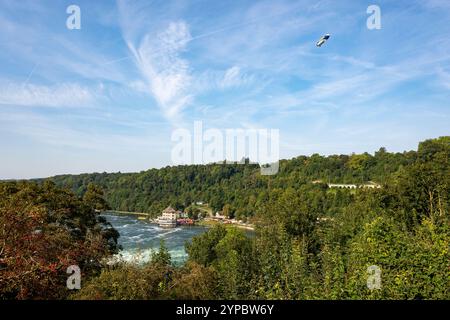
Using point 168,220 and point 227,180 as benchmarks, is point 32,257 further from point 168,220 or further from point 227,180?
point 227,180

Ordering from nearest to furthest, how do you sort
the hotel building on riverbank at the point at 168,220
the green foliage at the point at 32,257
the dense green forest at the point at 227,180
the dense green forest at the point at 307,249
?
the dense green forest at the point at 307,249 → the green foliage at the point at 32,257 → the hotel building on riverbank at the point at 168,220 → the dense green forest at the point at 227,180

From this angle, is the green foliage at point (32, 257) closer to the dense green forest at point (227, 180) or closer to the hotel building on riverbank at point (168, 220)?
the hotel building on riverbank at point (168, 220)

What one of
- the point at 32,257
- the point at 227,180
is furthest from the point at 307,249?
the point at 227,180

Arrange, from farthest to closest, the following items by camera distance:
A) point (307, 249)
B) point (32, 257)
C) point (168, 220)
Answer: point (168, 220), point (307, 249), point (32, 257)

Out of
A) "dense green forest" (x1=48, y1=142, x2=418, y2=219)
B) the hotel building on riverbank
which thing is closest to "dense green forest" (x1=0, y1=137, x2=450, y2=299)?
"dense green forest" (x1=48, y1=142, x2=418, y2=219)

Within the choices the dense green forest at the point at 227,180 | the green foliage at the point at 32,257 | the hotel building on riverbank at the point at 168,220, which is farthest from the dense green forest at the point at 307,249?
the hotel building on riverbank at the point at 168,220

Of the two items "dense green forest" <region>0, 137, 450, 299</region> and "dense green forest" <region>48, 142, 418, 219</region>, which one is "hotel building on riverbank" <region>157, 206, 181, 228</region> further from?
"dense green forest" <region>0, 137, 450, 299</region>

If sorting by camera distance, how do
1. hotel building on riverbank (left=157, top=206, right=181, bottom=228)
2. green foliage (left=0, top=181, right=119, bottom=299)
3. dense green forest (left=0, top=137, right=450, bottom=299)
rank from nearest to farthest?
dense green forest (left=0, top=137, right=450, bottom=299) < green foliage (left=0, top=181, right=119, bottom=299) < hotel building on riverbank (left=157, top=206, right=181, bottom=228)

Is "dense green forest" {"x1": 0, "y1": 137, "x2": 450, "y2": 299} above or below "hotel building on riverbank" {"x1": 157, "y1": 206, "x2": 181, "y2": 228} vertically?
above

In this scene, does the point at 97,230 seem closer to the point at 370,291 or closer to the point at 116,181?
the point at 370,291

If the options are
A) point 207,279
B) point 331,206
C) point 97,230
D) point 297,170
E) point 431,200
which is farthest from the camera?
point 297,170
